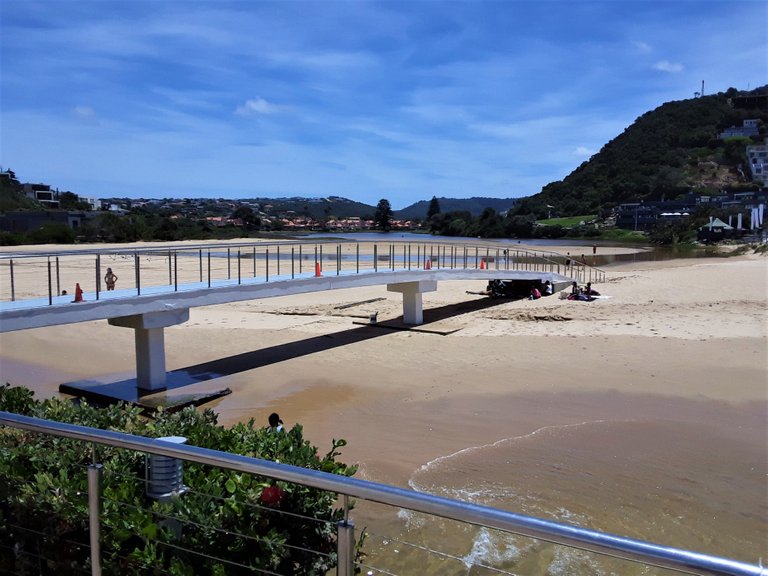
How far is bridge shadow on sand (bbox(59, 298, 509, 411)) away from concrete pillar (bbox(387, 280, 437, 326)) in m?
0.26

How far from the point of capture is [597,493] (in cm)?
741

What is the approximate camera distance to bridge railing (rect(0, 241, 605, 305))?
424 inches

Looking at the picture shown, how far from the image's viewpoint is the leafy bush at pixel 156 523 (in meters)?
3.03

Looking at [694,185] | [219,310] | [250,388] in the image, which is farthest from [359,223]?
[250,388]

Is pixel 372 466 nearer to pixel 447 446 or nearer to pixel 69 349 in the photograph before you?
pixel 447 446

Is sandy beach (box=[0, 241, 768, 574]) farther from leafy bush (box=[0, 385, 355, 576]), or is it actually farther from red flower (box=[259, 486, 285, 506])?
red flower (box=[259, 486, 285, 506])

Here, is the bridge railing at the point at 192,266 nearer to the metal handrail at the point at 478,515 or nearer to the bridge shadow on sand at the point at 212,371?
the bridge shadow on sand at the point at 212,371

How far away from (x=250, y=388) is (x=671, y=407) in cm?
764

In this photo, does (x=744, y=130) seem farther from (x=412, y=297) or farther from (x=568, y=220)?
(x=412, y=297)

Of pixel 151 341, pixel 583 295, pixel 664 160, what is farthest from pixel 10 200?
pixel 664 160

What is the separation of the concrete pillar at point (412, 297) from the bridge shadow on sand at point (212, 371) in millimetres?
Result: 259

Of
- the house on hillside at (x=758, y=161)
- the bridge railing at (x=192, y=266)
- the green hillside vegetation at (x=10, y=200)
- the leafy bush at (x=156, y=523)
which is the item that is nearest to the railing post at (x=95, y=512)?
the leafy bush at (x=156, y=523)

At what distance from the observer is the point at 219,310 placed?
21.7 m

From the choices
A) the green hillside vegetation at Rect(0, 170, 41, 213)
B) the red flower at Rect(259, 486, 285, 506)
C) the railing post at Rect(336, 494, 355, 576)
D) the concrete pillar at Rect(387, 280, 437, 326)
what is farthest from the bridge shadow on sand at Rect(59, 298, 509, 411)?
the green hillside vegetation at Rect(0, 170, 41, 213)
